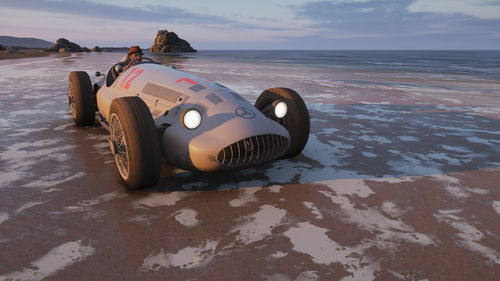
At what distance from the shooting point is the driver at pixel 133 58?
241 inches

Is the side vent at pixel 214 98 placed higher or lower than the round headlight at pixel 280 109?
higher

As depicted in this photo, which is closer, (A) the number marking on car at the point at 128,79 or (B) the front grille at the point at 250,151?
(B) the front grille at the point at 250,151

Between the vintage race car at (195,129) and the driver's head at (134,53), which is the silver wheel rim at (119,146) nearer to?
the vintage race car at (195,129)

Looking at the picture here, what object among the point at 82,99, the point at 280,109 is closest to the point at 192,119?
the point at 280,109

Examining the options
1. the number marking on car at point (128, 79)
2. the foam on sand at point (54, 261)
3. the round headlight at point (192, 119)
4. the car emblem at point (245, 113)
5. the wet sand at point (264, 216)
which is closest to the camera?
the foam on sand at point (54, 261)

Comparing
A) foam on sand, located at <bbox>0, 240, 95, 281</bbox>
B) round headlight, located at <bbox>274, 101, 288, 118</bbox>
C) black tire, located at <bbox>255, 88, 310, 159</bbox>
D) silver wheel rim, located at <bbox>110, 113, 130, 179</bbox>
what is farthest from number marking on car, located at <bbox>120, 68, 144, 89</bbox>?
foam on sand, located at <bbox>0, 240, 95, 281</bbox>

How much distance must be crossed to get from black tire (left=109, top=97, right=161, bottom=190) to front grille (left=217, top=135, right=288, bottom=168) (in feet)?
2.32

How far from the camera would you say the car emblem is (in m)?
3.85

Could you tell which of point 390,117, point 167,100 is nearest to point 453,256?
point 167,100

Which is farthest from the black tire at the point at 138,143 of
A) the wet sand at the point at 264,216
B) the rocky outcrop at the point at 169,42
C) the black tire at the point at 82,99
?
the rocky outcrop at the point at 169,42

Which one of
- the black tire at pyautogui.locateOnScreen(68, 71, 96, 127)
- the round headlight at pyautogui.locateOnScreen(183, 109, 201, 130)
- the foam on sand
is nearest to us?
the foam on sand

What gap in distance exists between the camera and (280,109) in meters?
4.53

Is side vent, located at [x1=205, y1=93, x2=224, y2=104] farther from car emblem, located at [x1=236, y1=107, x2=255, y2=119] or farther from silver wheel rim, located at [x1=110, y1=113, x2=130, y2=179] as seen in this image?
silver wheel rim, located at [x1=110, y1=113, x2=130, y2=179]

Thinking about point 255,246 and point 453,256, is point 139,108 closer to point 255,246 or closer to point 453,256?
point 255,246
